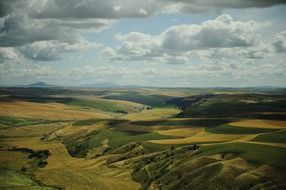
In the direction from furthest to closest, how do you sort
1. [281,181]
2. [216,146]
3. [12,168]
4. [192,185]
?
[12,168]
[216,146]
[192,185]
[281,181]

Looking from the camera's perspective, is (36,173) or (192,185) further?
(36,173)

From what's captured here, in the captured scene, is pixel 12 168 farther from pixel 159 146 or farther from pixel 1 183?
pixel 159 146

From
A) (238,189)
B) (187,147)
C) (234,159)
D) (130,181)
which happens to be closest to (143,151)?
(187,147)

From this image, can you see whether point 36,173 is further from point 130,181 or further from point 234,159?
point 234,159

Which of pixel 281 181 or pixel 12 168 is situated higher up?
pixel 281 181

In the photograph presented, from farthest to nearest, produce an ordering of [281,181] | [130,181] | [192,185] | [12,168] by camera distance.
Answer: [12,168]
[130,181]
[192,185]
[281,181]

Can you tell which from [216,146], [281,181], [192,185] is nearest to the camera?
[281,181]

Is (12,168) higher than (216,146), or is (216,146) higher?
(216,146)

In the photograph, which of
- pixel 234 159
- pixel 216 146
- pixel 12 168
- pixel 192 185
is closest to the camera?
pixel 192 185

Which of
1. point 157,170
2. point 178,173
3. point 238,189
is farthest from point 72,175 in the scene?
point 238,189
